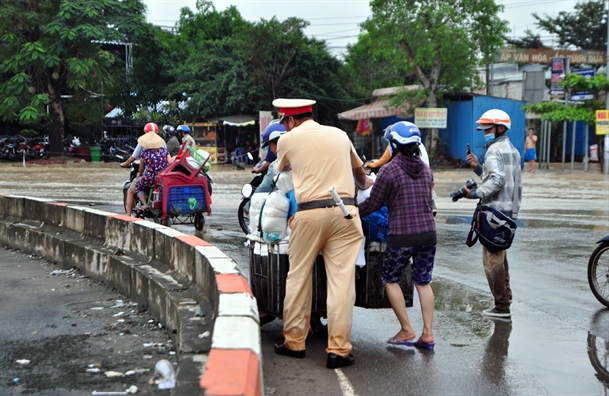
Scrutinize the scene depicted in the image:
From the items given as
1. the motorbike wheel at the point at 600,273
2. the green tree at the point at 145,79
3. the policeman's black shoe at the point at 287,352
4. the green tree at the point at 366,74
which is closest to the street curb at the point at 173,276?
the policeman's black shoe at the point at 287,352

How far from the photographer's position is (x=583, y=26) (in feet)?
160

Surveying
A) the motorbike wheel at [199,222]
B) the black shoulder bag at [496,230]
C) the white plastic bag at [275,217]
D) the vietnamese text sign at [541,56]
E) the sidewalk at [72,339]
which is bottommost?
the sidewalk at [72,339]

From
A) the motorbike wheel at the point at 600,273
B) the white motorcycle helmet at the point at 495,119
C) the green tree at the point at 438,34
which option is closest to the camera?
the white motorcycle helmet at the point at 495,119

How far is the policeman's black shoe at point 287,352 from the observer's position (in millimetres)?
5422

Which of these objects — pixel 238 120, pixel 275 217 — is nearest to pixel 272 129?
pixel 275 217

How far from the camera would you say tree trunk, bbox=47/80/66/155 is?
36281 millimetres

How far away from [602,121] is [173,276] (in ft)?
78.3

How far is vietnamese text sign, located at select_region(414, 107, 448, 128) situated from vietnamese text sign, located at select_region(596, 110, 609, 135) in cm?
632

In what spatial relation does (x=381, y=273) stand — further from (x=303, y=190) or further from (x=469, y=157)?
(x=469, y=157)

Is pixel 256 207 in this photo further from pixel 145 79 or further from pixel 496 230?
pixel 145 79

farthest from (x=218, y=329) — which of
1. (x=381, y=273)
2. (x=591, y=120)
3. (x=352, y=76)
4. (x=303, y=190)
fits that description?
(x=352, y=76)

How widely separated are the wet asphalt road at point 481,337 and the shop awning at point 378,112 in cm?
2091

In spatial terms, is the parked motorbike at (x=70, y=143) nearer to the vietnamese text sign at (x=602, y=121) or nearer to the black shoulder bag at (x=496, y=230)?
the vietnamese text sign at (x=602, y=121)

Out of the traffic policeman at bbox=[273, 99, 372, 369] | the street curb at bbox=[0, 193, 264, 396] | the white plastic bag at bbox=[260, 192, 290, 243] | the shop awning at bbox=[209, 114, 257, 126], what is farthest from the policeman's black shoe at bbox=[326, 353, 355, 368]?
the shop awning at bbox=[209, 114, 257, 126]
